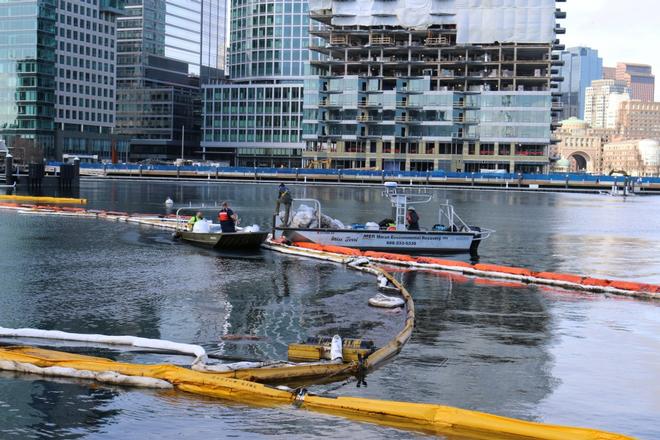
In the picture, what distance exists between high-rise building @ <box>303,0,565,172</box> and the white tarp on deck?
8.4 inches

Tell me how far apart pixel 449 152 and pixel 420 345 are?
169468 mm

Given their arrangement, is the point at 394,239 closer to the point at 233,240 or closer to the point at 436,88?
the point at 233,240

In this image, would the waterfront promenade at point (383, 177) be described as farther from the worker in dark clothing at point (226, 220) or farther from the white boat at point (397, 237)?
the worker in dark clothing at point (226, 220)

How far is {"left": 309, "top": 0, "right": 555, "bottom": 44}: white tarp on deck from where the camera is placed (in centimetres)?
18075

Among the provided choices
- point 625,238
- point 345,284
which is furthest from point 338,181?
point 345,284

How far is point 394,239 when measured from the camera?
145 feet

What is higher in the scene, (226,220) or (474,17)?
(474,17)

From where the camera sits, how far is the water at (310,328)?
50.5 feet

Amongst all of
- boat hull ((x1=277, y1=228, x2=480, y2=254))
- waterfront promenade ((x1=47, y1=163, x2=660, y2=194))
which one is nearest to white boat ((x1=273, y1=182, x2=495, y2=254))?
boat hull ((x1=277, y1=228, x2=480, y2=254))

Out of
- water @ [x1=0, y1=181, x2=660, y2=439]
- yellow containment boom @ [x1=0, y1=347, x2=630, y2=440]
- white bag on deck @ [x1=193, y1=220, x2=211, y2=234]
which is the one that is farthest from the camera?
white bag on deck @ [x1=193, y1=220, x2=211, y2=234]

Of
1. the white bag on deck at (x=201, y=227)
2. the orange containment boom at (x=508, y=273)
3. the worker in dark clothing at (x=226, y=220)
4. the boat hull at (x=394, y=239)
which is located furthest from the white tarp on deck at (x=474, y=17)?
the worker in dark clothing at (x=226, y=220)

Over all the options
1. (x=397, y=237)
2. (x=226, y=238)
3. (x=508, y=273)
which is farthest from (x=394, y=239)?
(x=508, y=273)

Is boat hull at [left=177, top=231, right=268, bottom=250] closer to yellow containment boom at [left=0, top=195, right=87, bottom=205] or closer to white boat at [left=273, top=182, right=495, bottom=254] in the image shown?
white boat at [left=273, top=182, right=495, bottom=254]

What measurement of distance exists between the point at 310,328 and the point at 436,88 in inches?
6813
